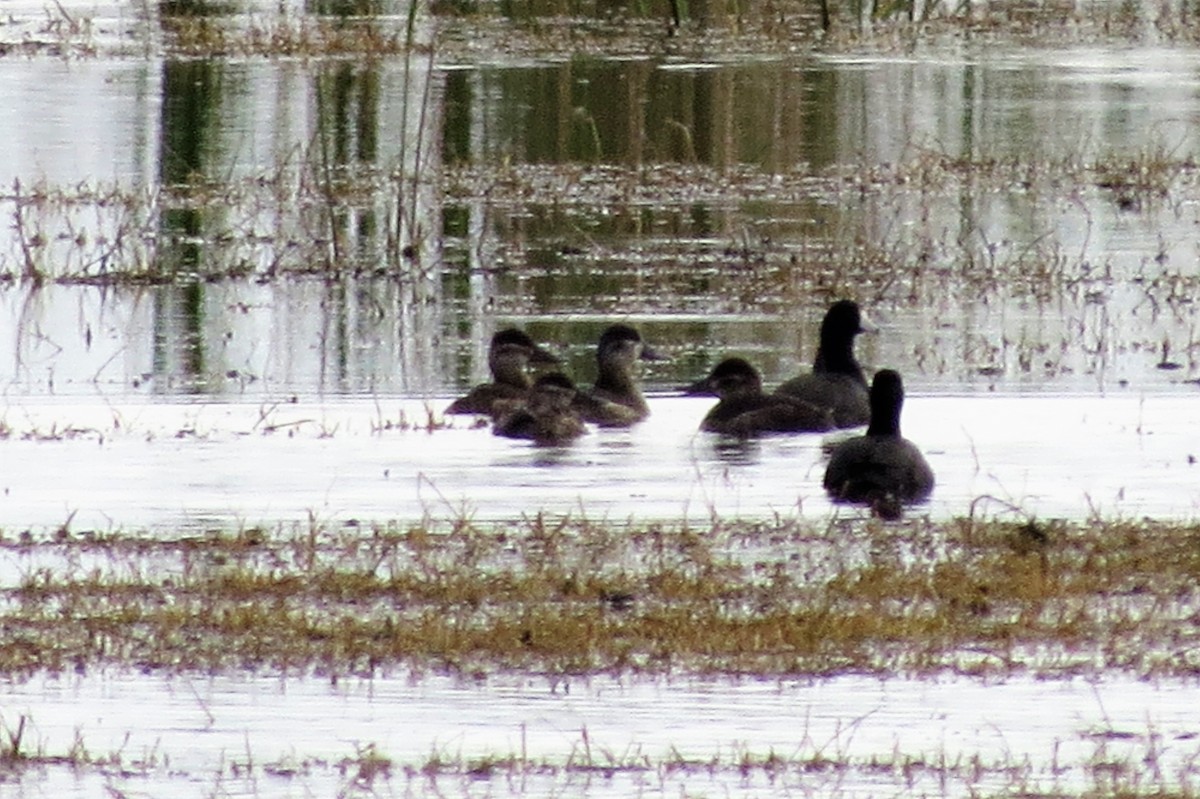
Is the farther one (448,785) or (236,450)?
(236,450)

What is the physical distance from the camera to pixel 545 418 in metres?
14.2

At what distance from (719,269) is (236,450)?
7.42 metres

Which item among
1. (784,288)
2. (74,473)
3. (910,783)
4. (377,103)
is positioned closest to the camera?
(910,783)

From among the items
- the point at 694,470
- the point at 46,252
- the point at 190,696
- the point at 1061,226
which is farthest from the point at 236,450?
the point at 1061,226

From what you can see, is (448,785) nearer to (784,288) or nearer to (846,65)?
(784,288)

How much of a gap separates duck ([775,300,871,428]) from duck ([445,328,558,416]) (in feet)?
4.41

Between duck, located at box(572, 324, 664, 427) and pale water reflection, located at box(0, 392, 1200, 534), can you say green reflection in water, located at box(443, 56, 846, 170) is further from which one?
pale water reflection, located at box(0, 392, 1200, 534)

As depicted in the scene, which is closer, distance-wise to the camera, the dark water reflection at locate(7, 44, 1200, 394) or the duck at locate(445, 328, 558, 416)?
the duck at locate(445, 328, 558, 416)

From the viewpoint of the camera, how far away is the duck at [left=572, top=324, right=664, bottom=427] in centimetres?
1457

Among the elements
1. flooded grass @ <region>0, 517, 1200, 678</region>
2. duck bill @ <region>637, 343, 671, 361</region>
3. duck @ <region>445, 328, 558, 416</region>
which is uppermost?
flooded grass @ <region>0, 517, 1200, 678</region>

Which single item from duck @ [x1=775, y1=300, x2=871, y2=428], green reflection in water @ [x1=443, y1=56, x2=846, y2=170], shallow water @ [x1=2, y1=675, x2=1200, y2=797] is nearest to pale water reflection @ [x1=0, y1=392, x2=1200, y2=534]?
duck @ [x1=775, y1=300, x2=871, y2=428]

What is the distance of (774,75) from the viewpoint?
33.8 meters

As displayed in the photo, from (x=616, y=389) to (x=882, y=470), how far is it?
10.4 ft

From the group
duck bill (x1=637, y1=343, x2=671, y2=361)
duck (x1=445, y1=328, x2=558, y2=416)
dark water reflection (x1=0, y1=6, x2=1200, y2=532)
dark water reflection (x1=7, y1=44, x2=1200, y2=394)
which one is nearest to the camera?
dark water reflection (x1=0, y1=6, x2=1200, y2=532)
